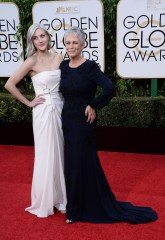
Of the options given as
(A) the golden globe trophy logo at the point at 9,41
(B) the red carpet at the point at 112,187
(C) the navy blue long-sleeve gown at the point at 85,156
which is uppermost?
(A) the golden globe trophy logo at the point at 9,41

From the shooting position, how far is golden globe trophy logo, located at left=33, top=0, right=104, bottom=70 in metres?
5.33

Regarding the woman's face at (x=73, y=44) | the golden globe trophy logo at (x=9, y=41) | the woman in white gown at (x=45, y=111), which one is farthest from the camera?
the golden globe trophy logo at (x=9, y=41)

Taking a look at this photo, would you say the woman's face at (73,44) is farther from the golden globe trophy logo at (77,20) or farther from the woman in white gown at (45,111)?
the golden globe trophy logo at (77,20)

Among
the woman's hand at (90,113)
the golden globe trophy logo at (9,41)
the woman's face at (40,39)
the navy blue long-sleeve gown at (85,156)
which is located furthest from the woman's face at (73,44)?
the golden globe trophy logo at (9,41)

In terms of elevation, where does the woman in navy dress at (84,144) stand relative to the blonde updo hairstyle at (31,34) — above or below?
below

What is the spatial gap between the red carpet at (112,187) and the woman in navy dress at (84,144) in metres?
0.12

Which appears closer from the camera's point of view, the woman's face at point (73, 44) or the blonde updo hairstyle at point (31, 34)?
the woman's face at point (73, 44)

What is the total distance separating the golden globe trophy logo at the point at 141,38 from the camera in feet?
16.7

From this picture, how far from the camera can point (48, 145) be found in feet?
11.0

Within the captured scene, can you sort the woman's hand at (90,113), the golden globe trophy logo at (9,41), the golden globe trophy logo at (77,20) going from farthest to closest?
the golden globe trophy logo at (9,41) → the golden globe trophy logo at (77,20) → the woman's hand at (90,113)

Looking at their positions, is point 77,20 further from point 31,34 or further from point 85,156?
point 85,156

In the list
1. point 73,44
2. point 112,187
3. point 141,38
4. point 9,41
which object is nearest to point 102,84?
point 73,44

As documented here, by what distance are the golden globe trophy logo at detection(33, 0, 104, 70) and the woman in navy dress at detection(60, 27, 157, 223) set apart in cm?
233

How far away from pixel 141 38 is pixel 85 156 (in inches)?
Result: 105
